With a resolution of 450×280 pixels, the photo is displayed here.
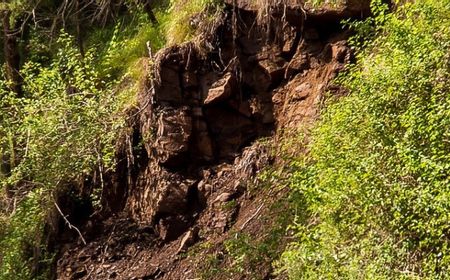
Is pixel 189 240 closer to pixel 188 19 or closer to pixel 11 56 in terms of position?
pixel 188 19

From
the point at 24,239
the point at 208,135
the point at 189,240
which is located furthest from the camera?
the point at 24,239

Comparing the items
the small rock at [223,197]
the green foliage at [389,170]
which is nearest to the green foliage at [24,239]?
the small rock at [223,197]

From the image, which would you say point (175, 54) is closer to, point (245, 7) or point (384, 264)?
point (245, 7)

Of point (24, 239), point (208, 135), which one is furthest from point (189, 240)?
point (24, 239)

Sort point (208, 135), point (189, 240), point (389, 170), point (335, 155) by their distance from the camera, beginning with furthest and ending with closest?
point (208, 135) < point (189, 240) < point (335, 155) < point (389, 170)

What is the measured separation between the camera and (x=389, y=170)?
18.5 ft

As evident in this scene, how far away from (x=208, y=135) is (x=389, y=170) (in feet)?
14.5

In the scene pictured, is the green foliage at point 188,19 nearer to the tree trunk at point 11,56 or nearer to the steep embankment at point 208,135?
the steep embankment at point 208,135

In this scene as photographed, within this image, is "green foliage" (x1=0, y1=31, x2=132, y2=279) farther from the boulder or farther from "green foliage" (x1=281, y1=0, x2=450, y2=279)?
"green foliage" (x1=281, y1=0, x2=450, y2=279)

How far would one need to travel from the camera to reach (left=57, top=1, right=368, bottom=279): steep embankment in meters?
8.99

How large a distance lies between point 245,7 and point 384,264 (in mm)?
5433

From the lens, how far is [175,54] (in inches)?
399

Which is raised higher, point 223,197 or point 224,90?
point 224,90

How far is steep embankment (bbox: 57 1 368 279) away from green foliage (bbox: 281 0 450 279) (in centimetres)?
216
